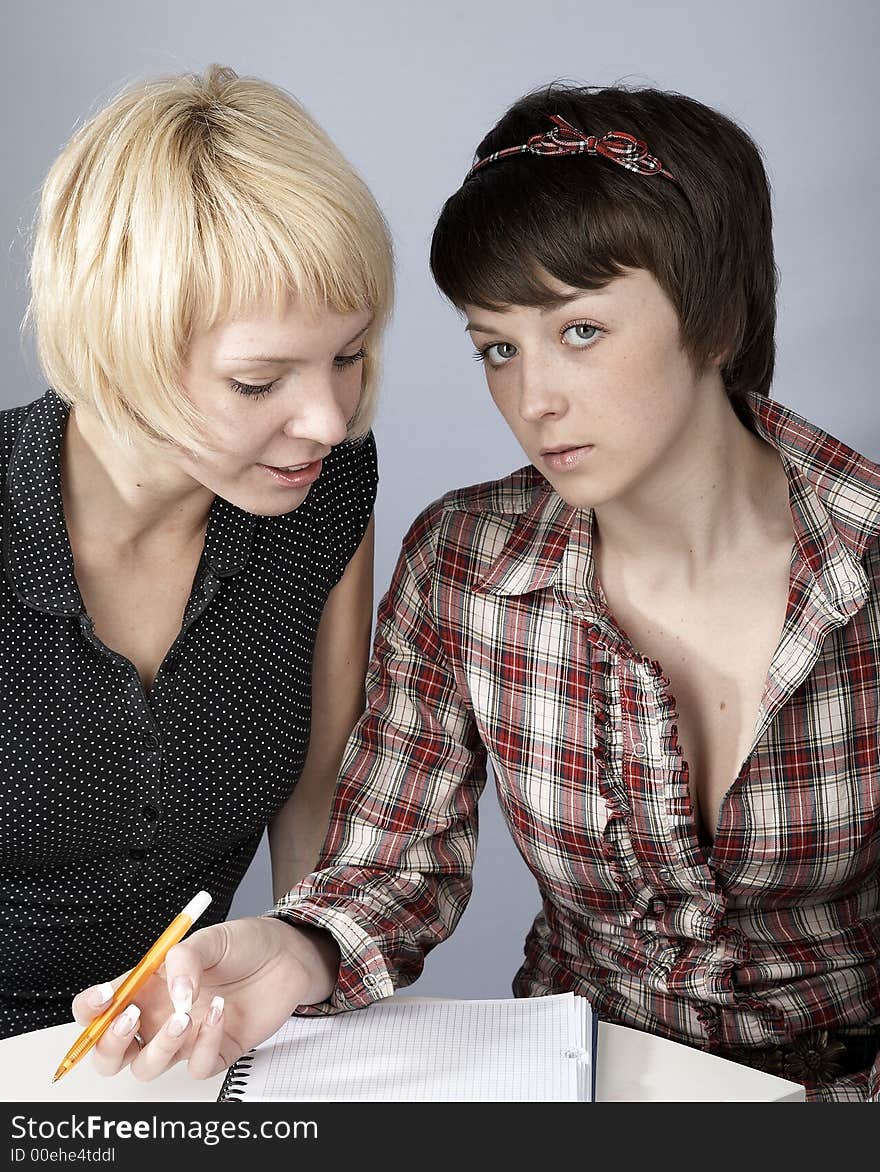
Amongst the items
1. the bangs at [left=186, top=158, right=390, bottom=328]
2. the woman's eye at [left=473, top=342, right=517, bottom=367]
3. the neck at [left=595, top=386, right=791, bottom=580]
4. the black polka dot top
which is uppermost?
the bangs at [left=186, top=158, right=390, bottom=328]

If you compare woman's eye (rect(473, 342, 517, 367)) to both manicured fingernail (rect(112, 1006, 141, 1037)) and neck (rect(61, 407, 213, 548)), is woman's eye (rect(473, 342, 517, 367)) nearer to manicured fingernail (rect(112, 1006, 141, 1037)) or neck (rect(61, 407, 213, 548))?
neck (rect(61, 407, 213, 548))

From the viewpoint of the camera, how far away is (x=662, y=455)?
1.42 meters

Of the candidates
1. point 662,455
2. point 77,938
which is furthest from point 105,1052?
point 662,455

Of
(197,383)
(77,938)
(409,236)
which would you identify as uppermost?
(409,236)

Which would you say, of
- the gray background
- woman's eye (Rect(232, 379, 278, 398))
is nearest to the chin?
woman's eye (Rect(232, 379, 278, 398))

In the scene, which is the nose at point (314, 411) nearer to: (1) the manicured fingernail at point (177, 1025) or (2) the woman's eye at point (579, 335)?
(2) the woman's eye at point (579, 335)

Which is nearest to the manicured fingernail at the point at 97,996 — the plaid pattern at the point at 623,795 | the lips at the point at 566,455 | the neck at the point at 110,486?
the plaid pattern at the point at 623,795

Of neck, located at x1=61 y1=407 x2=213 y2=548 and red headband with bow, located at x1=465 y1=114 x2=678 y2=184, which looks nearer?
red headband with bow, located at x1=465 y1=114 x2=678 y2=184

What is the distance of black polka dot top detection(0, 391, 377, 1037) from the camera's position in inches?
56.2

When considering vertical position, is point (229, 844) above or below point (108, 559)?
below

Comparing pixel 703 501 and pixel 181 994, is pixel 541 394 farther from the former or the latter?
pixel 181 994
